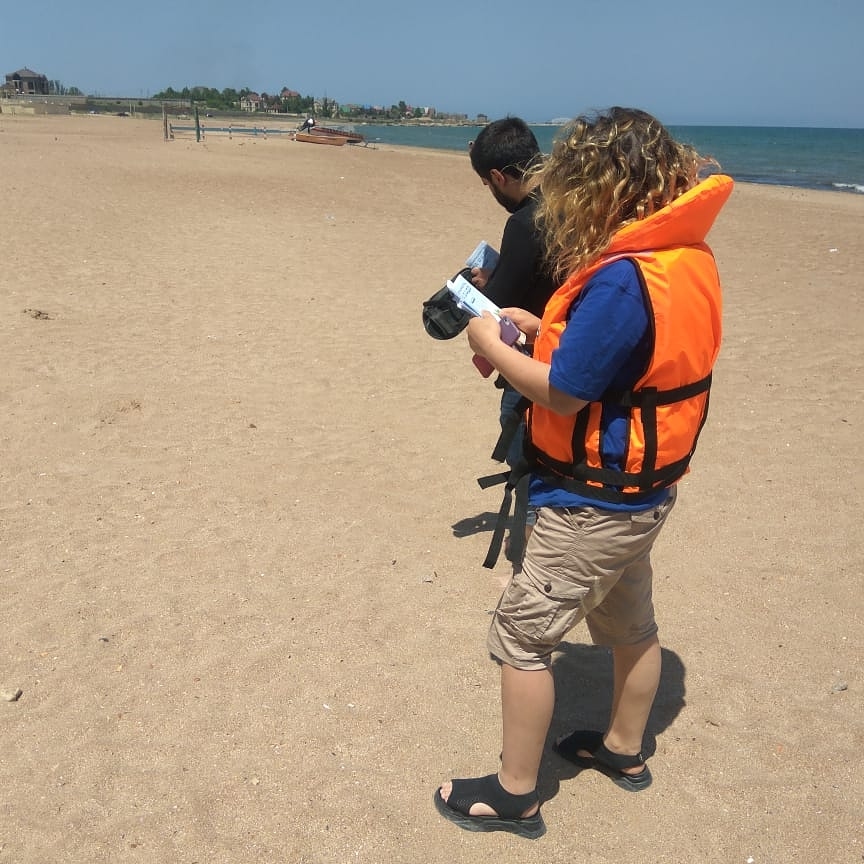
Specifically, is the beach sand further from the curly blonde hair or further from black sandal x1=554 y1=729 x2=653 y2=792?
the curly blonde hair

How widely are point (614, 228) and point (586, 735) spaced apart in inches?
69.3

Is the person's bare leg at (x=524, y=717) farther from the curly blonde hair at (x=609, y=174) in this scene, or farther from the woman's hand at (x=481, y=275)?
the woman's hand at (x=481, y=275)

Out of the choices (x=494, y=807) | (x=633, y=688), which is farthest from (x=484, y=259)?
(x=494, y=807)

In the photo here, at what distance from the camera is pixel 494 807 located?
247cm

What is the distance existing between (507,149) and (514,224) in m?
0.30

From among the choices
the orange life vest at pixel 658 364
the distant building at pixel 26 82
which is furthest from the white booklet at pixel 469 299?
the distant building at pixel 26 82

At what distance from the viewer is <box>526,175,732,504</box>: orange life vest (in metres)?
1.90

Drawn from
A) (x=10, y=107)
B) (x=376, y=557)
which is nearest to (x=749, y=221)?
(x=376, y=557)

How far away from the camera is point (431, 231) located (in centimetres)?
1432

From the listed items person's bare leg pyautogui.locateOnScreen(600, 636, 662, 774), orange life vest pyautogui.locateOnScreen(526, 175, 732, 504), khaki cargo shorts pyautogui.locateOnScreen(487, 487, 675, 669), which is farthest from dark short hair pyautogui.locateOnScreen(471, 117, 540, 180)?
person's bare leg pyautogui.locateOnScreen(600, 636, 662, 774)

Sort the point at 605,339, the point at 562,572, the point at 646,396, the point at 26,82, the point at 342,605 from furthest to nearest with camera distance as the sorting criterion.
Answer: the point at 26,82 → the point at 342,605 → the point at 562,572 → the point at 646,396 → the point at 605,339

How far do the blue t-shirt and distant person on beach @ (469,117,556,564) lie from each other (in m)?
1.01

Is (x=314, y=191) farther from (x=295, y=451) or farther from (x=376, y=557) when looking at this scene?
(x=376, y=557)

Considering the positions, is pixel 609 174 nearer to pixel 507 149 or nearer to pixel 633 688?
pixel 507 149
